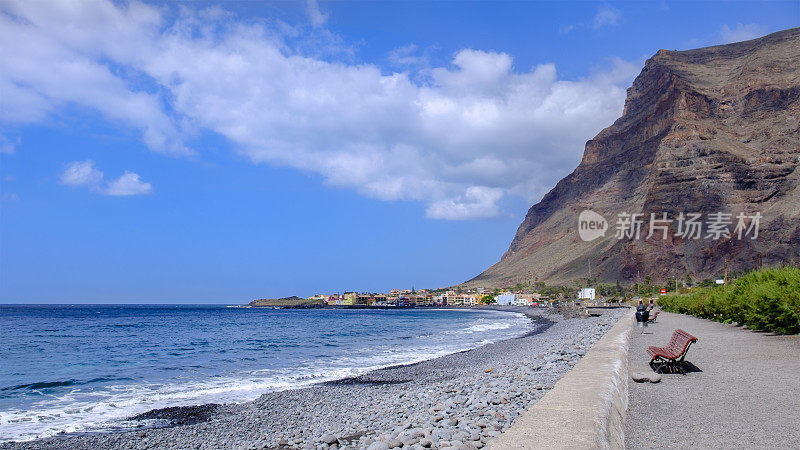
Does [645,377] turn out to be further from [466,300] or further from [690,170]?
[466,300]

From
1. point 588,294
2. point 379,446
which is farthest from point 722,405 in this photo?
point 588,294

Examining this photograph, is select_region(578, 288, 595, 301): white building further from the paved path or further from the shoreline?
the paved path

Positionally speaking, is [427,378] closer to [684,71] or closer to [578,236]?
[578,236]

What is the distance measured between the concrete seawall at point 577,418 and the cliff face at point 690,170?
89.1 m

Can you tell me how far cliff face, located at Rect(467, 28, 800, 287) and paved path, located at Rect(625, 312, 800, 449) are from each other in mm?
83914

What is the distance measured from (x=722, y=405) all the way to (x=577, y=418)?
3575 millimetres

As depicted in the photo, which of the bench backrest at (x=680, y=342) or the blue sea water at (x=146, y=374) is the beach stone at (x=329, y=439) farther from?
the bench backrest at (x=680, y=342)

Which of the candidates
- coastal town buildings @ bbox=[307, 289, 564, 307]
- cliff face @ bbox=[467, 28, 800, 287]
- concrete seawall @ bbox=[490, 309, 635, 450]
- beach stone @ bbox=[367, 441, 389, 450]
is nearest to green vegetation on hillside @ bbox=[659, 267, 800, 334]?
concrete seawall @ bbox=[490, 309, 635, 450]

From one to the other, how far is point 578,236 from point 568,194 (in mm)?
30790

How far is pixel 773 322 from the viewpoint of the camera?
16609 millimetres

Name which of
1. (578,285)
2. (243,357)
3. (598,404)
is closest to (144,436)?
(598,404)

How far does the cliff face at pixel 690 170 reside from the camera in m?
93.0

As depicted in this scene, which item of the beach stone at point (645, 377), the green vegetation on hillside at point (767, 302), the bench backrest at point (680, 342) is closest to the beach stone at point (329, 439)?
the beach stone at point (645, 377)

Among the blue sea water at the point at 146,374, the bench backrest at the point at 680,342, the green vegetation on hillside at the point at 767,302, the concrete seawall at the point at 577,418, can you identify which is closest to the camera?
the concrete seawall at the point at 577,418
